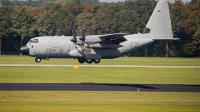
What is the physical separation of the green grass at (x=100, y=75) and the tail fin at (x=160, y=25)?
575cm

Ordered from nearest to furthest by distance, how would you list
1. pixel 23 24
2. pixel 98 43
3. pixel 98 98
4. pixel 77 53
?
1. pixel 98 98
2. pixel 98 43
3. pixel 77 53
4. pixel 23 24

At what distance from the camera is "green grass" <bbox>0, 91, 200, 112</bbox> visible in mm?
24641

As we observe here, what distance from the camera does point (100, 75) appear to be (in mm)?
43812

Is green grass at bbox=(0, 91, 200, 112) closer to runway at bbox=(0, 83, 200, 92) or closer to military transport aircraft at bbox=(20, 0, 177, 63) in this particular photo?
runway at bbox=(0, 83, 200, 92)

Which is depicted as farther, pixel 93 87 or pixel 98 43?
pixel 98 43

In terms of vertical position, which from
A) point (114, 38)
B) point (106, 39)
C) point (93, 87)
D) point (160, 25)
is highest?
point (160, 25)

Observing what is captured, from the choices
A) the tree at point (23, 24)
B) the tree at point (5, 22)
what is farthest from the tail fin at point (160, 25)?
the tree at point (5, 22)

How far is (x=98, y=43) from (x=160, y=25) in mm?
8443

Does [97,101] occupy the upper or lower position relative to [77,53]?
lower

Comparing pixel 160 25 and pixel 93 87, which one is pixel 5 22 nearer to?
pixel 160 25

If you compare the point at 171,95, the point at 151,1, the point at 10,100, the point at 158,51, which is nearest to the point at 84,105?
the point at 10,100

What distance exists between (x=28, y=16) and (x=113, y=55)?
46450 mm

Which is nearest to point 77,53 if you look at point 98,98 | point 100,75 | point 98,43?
point 98,43

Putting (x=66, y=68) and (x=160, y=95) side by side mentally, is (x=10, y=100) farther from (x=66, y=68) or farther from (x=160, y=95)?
(x=66, y=68)
